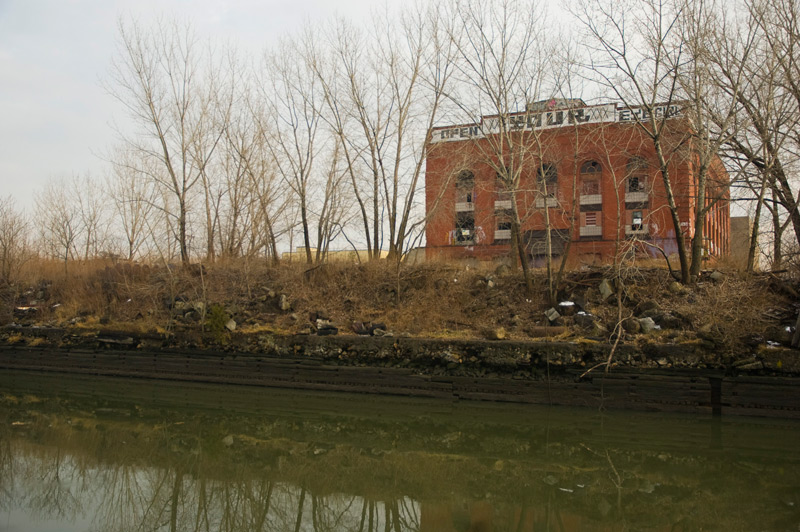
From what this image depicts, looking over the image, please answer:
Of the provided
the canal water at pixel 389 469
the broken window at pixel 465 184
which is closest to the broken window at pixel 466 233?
the broken window at pixel 465 184

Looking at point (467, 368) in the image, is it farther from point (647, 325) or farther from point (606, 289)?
point (606, 289)

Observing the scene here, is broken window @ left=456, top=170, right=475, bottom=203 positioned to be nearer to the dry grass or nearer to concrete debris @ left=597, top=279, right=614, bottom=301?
the dry grass

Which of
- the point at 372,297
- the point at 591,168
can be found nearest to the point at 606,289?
the point at 372,297

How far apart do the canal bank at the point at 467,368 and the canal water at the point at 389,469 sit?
1.47 feet

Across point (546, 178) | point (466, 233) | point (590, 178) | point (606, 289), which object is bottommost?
point (606, 289)

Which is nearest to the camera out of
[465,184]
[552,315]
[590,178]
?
[552,315]

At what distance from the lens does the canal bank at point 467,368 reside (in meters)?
11.2

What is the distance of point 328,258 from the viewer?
69.1 ft

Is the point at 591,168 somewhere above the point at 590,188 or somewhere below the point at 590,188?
above

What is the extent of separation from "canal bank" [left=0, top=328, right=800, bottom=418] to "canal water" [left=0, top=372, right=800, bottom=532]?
45cm

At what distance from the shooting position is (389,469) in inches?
322

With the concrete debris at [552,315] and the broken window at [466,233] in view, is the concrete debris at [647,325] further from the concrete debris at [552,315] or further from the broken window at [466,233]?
the broken window at [466,233]

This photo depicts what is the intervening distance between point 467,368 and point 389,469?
5473 millimetres

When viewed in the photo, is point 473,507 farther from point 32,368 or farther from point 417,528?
point 32,368
